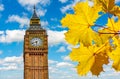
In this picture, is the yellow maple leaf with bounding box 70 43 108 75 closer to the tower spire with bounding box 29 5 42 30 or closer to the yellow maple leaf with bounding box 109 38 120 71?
the yellow maple leaf with bounding box 109 38 120 71

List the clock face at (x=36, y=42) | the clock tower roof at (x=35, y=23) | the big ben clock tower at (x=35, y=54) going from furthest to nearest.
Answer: the clock tower roof at (x=35, y=23) → the big ben clock tower at (x=35, y=54) → the clock face at (x=36, y=42)

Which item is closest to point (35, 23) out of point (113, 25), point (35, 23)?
point (35, 23)

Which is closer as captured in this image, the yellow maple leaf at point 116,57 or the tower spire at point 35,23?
the yellow maple leaf at point 116,57

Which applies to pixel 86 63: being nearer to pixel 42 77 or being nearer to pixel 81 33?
pixel 81 33

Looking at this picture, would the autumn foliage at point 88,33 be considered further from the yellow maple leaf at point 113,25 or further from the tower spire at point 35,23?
the tower spire at point 35,23

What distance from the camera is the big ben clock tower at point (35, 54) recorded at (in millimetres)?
34188

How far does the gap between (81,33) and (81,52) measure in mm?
37

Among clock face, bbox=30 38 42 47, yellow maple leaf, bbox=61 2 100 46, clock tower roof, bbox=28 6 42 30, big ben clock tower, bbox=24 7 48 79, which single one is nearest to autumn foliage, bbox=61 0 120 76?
yellow maple leaf, bbox=61 2 100 46

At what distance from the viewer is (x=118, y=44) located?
2.04 feet

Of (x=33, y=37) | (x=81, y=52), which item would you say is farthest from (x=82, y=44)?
(x=33, y=37)

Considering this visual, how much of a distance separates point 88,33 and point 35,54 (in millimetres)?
34748

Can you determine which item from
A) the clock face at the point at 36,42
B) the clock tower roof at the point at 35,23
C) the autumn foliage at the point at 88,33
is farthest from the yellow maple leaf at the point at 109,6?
the clock tower roof at the point at 35,23

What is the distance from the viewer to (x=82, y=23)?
0.63m

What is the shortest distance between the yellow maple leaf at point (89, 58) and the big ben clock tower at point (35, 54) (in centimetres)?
3334
